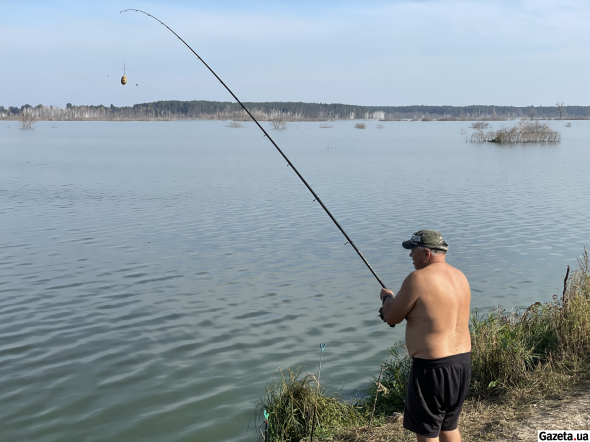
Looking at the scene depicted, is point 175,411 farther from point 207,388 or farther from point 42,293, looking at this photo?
point 42,293

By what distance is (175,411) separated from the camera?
21.2 feet

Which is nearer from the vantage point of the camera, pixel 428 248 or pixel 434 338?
pixel 434 338

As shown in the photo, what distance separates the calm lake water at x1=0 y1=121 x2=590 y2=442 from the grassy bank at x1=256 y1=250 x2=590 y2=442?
26.7 inches

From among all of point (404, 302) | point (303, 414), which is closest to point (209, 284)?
point (303, 414)

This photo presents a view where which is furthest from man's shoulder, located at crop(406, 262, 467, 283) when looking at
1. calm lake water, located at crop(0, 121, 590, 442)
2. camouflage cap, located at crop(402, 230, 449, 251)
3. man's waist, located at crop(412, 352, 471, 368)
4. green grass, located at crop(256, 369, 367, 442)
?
Result: calm lake water, located at crop(0, 121, 590, 442)

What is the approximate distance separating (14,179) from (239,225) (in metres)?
16.3

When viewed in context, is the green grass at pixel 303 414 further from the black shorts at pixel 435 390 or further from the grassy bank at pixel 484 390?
the black shorts at pixel 435 390

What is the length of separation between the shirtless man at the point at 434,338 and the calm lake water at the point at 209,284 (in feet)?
9.42

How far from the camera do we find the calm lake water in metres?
6.73

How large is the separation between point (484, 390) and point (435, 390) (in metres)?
2.64

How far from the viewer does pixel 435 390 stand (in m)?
3.80

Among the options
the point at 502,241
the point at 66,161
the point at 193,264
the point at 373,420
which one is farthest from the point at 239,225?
the point at 66,161

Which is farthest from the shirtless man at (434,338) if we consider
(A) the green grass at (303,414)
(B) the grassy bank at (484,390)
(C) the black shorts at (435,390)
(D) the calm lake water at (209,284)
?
(D) the calm lake water at (209,284)

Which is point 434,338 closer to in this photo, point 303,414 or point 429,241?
point 429,241
